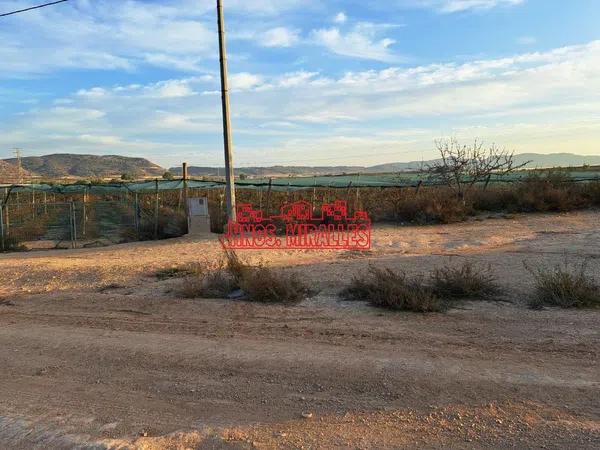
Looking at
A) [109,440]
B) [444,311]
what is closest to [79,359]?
[109,440]

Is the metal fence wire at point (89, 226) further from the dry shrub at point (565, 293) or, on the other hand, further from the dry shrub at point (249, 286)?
the dry shrub at point (565, 293)

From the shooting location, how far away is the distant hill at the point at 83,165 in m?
127

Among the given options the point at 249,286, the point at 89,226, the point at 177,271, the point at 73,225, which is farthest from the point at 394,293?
the point at 89,226

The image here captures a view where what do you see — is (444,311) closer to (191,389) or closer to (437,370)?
(437,370)

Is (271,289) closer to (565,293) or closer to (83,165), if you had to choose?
(565,293)

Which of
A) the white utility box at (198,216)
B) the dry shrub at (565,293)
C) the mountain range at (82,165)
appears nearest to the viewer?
the dry shrub at (565,293)

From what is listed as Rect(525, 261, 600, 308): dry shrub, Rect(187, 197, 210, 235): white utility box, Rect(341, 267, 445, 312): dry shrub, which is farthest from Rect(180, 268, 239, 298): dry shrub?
Rect(187, 197, 210, 235): white utility box

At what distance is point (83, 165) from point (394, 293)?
13804 cm

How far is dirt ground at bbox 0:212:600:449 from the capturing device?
397 centimetres

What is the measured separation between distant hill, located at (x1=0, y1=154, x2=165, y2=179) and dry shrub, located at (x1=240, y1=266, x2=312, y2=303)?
391 ft

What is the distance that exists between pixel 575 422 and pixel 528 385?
28.2 inches
